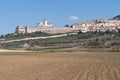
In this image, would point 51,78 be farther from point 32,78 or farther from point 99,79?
point 99,79

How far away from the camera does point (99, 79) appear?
2309cm

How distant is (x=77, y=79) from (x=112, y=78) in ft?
7.20

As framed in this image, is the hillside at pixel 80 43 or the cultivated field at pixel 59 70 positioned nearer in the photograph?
the cultivated field at pixel 59 70

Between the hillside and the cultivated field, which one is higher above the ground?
the cultivated field

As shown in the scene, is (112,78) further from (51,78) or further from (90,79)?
(51,78)

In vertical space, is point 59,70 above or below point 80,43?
above

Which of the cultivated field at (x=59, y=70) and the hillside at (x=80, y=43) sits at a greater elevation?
the cultivated field at (x=59, y=70)

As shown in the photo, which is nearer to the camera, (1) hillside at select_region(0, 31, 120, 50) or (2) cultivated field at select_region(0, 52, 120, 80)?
(2) cultivated field at select_region(0, 52, 120, 80)

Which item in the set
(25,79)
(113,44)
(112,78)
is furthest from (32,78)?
(113,44)

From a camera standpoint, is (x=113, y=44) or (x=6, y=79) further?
(x=113, y=44)

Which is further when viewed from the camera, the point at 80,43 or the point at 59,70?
the point at 80,43

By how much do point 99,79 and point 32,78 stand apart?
4.29 meters

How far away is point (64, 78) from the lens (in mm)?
24016

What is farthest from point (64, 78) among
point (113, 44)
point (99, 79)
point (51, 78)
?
point (113, 44)
